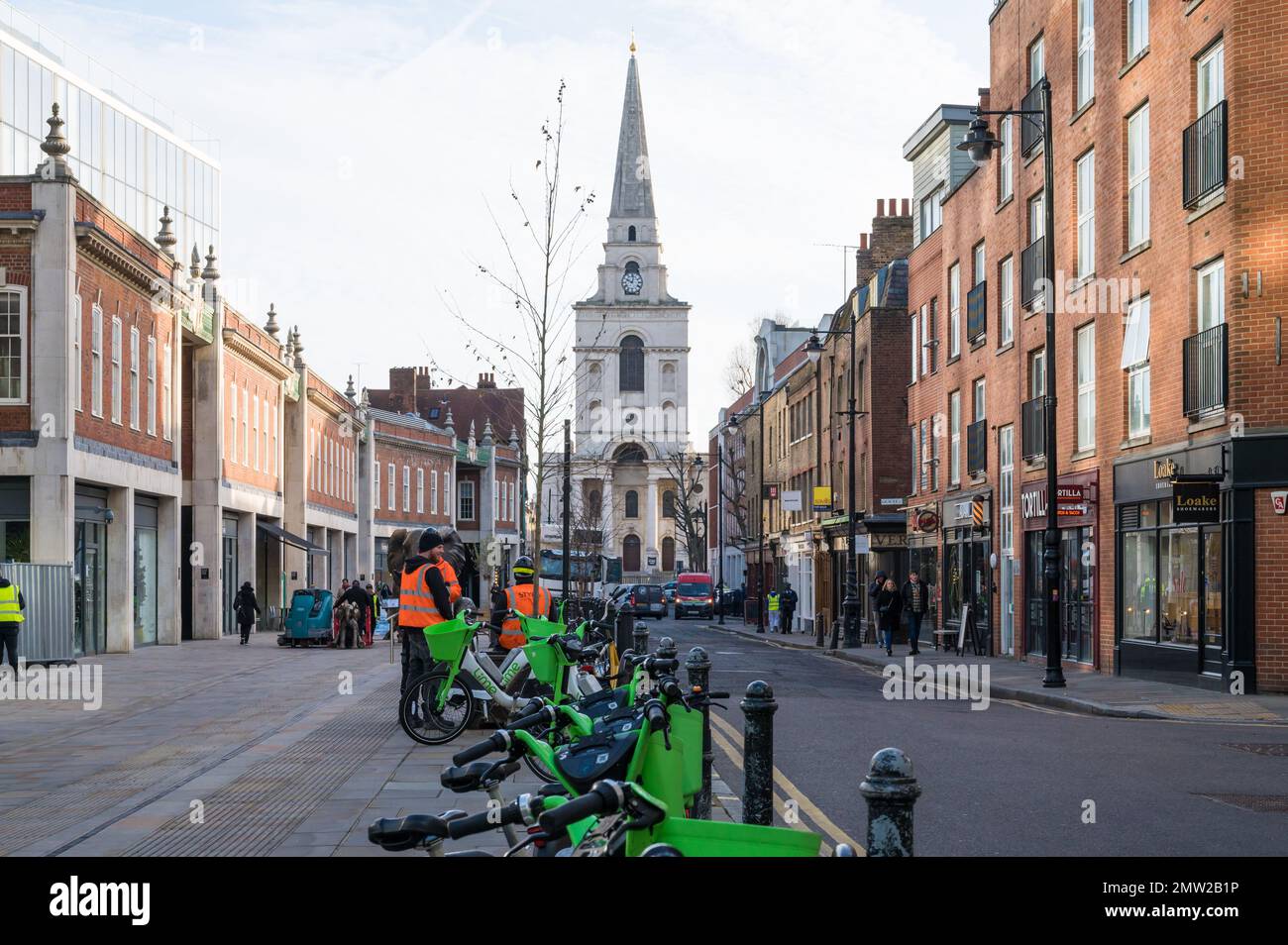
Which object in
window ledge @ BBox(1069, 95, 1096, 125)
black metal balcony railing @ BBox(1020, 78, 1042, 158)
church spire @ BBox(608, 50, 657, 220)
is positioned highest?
church spire @ BBox(608, 50, 657, 220)

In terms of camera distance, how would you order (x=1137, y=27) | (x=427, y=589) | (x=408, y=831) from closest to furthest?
1. (x=408, y=831)
2. (x=427, y=589)
3. (x=1137, y=27)

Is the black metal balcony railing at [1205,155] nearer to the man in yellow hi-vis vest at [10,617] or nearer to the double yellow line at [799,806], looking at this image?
the double yellow line at [799,806]

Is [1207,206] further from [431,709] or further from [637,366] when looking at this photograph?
[637,366]

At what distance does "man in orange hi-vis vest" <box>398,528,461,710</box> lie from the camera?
14.3m

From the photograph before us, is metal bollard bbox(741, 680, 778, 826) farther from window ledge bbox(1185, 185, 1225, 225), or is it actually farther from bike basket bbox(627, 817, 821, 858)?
window ledge bbox(1185, 185, 1225, 225)

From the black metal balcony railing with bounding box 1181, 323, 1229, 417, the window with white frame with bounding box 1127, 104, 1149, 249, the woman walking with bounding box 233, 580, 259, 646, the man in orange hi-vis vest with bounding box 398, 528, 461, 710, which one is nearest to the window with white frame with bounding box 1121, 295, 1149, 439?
the window with white frame with bounding box 1127, 104, 1149, 249

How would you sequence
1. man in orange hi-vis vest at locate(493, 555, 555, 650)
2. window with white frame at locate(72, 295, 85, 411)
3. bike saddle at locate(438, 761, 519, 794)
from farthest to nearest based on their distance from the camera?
1. window with white frame at locate(72, 295, 85, 411)
2. man in orange hi-vis vest at locate(493, 555, 555, 650)
3. bike saddle at locate(438, 761, 519, 794)

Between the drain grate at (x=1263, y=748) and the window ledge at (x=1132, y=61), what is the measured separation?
13.3 meters

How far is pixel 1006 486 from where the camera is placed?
3272 cm

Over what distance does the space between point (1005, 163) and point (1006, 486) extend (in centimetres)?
710

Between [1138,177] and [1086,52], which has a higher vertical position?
[1086,52]

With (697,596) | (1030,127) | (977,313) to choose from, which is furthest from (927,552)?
(697,596)

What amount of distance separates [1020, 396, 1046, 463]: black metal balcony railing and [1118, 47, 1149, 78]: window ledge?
674cm
